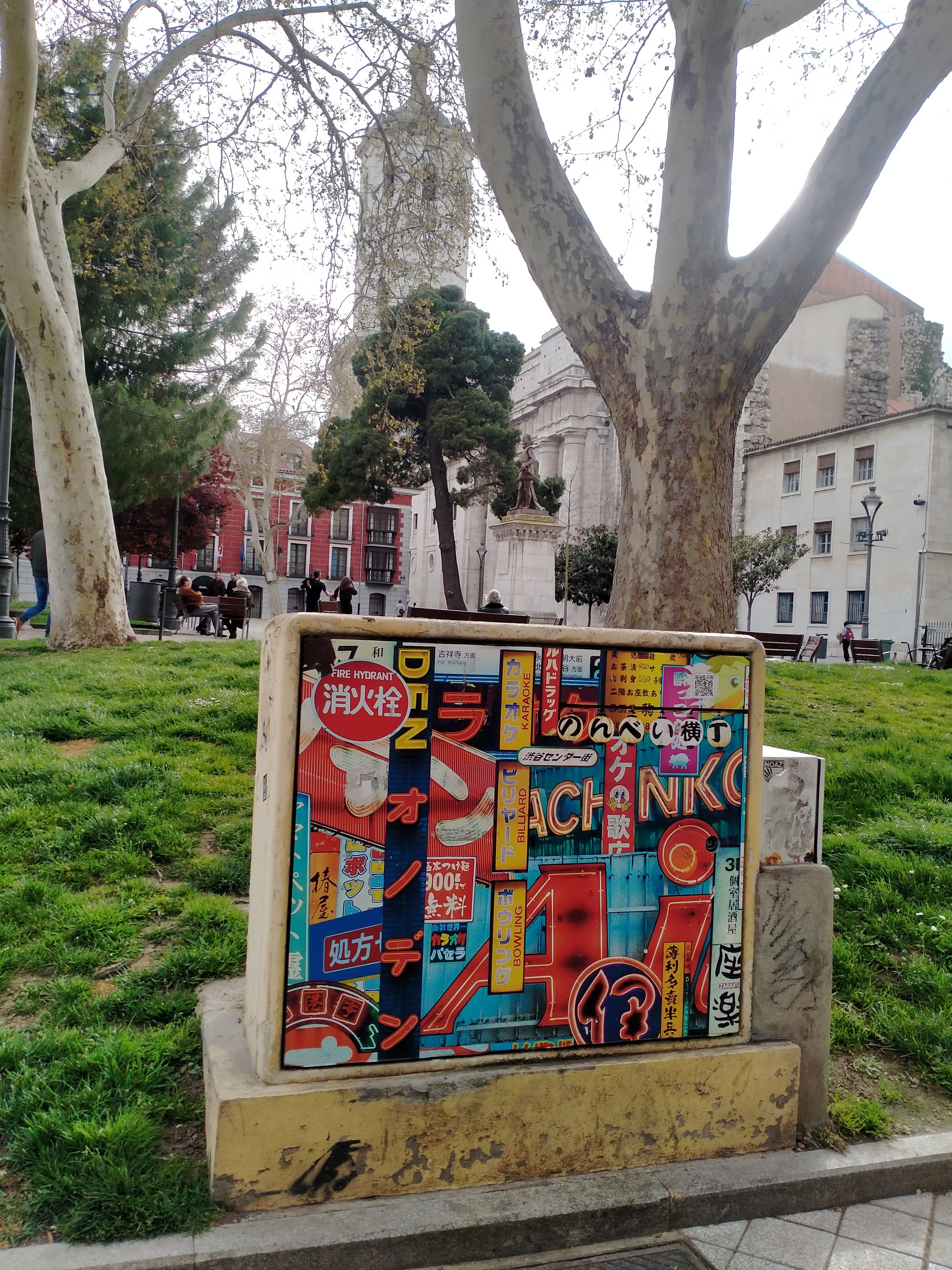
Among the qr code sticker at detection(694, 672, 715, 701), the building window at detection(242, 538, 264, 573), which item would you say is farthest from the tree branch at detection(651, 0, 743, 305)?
the building window at detection(242, 538, 264, 573)

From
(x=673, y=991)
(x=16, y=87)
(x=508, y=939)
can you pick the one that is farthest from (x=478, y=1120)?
(x=16, y=87)

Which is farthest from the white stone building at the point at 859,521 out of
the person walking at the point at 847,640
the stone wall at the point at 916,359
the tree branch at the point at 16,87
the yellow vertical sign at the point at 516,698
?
the yellow vertical sign at the point at 516,698

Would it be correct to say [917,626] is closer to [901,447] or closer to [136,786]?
[901,447]

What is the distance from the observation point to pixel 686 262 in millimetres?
6148

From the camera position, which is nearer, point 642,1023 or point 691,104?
point 642,1023

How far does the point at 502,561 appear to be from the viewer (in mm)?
26062

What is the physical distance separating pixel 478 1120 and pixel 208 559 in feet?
213

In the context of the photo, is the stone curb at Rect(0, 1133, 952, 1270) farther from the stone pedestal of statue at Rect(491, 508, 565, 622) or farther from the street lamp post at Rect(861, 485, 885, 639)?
the street lamp post at Rect(861, 485, 885, 639)

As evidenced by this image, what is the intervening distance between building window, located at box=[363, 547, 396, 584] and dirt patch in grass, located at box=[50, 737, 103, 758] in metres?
65.1

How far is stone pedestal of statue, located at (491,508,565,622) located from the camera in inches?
990

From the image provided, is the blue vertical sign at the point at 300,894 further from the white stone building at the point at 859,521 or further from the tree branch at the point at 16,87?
the white stone building at the point at 859,521

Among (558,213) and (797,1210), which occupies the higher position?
(558,213)

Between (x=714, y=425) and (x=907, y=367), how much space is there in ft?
156

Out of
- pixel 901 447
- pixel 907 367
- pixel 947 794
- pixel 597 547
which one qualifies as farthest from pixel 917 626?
pixel 947 794
